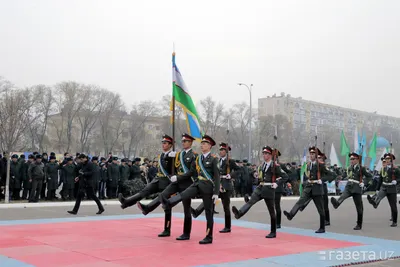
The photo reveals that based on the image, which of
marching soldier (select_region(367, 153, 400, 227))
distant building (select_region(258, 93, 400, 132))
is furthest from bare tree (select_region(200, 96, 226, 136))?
marching soldier (select_region(367, 153, 400, 227))

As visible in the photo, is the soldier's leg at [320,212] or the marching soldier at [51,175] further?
the marching soldier at [51,175]

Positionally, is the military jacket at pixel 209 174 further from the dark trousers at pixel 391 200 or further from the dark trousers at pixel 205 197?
the dark trousers at pixel 391 200

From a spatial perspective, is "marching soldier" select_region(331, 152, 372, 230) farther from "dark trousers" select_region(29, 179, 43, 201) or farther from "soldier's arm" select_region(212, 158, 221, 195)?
"dark trousers" select_region(29, 179, 43, 201)

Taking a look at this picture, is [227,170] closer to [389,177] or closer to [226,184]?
[226,184]

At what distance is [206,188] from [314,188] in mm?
3516

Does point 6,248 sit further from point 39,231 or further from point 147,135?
point 147,135

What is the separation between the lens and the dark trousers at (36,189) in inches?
765

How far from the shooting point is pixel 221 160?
13547 mm

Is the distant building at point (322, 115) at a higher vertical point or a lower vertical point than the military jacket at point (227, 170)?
higher

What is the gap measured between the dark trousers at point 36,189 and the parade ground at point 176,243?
3784 mm

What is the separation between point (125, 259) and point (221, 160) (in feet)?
18.8

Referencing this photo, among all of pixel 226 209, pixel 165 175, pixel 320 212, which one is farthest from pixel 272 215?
pixel 165 175

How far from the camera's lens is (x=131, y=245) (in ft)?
32.1

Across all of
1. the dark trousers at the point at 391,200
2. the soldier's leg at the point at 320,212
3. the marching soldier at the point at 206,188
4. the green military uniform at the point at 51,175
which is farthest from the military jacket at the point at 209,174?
the green military uniform at the point at 51,175
